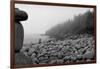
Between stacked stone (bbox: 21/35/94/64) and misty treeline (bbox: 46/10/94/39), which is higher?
misty treeline (bbox: 46/10/94/39)

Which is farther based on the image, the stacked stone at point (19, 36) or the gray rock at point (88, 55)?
the gray rock at point (88, 55)

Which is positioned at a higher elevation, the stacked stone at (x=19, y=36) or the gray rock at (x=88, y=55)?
the stacked stone at (x=19, y=36)

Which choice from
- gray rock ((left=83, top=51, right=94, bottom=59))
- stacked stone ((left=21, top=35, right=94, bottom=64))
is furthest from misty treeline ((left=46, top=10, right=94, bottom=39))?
gray rock ((left=83, top=51, right=94, bottom=59))

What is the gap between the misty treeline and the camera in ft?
6.00

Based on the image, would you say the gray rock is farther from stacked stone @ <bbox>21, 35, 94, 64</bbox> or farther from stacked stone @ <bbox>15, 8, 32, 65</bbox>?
stacked stone @ <bbox>15, 8, 32, 65</bbox>

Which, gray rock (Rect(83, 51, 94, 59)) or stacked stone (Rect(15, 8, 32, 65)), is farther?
gray rock (Rect(83, 51, 94, 59))

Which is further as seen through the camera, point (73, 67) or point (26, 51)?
point (73, 67)

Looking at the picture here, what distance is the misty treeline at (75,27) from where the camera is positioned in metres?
1.83

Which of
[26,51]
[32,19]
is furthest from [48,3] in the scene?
[26,51]

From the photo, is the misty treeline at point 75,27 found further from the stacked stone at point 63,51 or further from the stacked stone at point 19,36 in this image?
the stacked stone at point 19,36

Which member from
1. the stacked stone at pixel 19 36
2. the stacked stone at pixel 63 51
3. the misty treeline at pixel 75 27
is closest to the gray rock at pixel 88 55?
the stacked stone at pixel 63 51
